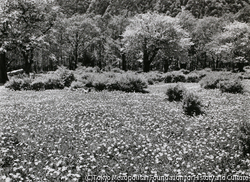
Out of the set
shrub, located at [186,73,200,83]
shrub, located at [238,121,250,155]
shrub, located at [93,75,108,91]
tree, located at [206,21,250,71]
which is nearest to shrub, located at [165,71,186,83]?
shrub, located at [186,73,200,83]

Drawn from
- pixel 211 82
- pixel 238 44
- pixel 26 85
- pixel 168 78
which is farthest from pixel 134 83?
pixel 238 44

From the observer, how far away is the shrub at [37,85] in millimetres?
24195

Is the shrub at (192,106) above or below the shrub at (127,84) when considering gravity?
below

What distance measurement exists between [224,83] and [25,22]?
88.2ft

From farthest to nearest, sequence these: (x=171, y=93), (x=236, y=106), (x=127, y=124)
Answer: (x=171, y=93) < (x=236, y=106) < (x=127, y=124)

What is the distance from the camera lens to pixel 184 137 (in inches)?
379

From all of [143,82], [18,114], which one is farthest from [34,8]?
[18,114]

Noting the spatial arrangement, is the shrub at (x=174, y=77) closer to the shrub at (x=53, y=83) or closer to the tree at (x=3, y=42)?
the shrub at (x=53, y=83)

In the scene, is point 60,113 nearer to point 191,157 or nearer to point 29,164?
point 29,164

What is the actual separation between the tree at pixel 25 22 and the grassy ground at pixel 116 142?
20287 millimetres

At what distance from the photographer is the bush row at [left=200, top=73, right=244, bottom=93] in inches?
802

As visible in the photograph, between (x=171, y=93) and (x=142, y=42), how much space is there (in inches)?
1012

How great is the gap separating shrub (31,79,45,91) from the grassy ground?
10044 millimetres

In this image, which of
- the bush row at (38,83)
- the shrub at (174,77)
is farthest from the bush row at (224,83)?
the bush row at (38,83)
